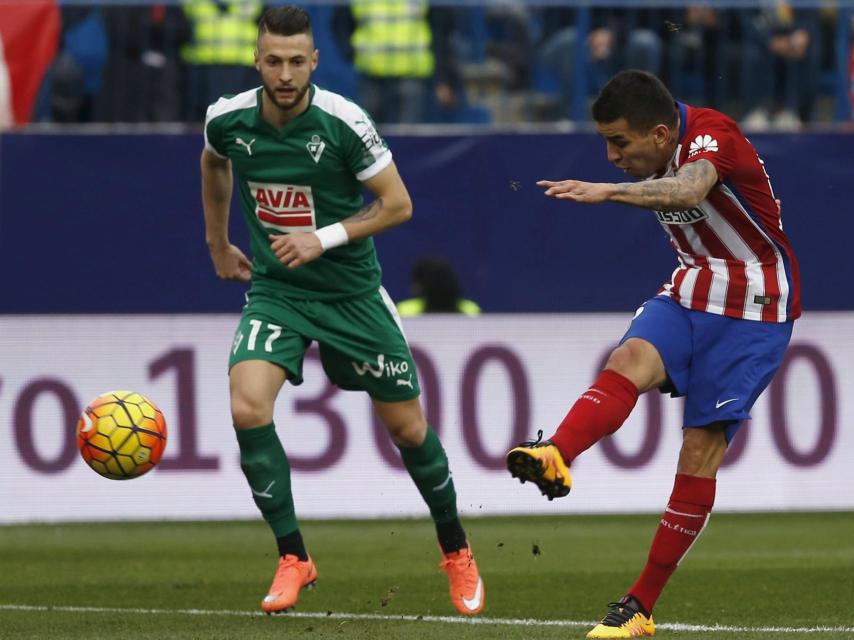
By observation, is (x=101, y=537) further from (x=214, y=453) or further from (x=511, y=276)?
(x=511, y=276)

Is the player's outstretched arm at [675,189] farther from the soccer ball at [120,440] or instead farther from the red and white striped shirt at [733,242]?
the soccer ball at [120,440]

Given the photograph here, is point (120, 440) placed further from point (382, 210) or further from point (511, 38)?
point (511, 38)

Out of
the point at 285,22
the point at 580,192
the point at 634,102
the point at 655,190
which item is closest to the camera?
the point at 580,192

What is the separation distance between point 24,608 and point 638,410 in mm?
4925

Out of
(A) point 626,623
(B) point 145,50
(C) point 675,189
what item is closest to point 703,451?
(A) point 626,623

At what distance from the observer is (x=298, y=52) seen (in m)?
7.11

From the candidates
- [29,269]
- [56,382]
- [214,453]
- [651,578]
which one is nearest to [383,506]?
[214,453]

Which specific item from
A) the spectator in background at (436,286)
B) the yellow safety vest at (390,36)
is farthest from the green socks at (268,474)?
the yellow safety vest at (390,36)

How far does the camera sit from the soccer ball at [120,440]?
24.7 feet

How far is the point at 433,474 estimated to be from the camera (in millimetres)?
7730

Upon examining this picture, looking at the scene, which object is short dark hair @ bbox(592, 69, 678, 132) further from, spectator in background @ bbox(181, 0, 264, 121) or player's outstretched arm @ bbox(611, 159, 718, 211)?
spectator in background @ bbox(181, 0, 264, 121)

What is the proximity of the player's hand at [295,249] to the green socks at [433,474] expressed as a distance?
117 cm

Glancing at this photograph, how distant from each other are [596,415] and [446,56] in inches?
315

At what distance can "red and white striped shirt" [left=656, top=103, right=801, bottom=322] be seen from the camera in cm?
647
